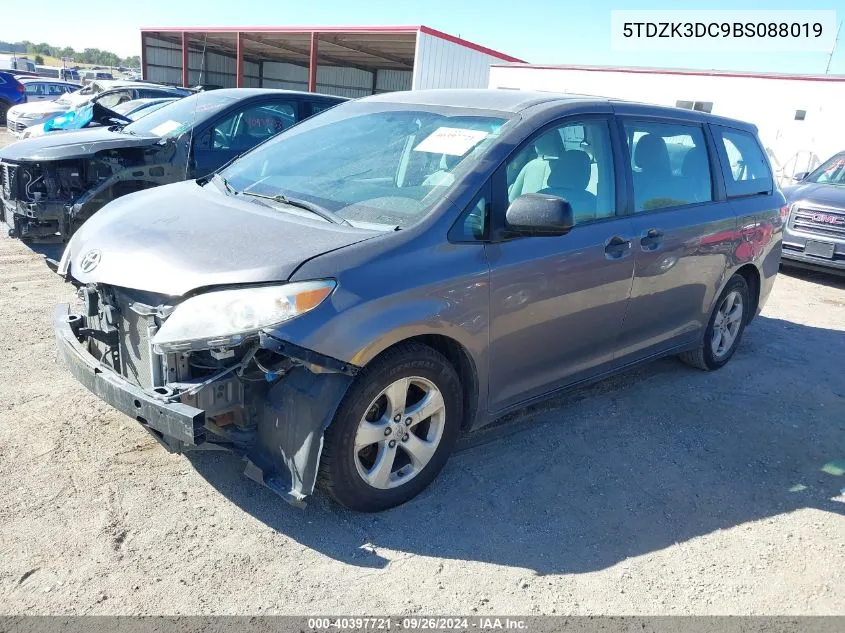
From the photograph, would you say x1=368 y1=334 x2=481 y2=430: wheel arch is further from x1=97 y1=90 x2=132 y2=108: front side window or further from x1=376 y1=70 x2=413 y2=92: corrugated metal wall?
x1=376 y1=70 x2=413 y2=92: corrugated metal wall

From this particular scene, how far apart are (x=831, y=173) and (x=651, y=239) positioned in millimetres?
7196

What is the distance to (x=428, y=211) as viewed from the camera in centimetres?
304

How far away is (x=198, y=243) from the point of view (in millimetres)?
2904

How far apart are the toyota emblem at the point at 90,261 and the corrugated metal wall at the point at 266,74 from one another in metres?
30.8

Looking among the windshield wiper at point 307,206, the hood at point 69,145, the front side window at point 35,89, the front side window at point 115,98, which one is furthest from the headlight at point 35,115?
the windshield wiper at point 307,206

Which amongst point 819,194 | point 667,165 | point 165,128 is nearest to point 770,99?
point 819,194

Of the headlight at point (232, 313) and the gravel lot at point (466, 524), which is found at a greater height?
the headlight at point (232, 313)

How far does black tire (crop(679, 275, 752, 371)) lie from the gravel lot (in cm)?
75

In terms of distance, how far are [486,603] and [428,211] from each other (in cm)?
163

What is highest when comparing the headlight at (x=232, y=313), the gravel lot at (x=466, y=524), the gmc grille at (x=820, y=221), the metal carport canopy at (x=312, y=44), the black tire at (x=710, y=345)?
the metal carport canopy at (x=312, y=44)

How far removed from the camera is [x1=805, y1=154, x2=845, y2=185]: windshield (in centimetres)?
934

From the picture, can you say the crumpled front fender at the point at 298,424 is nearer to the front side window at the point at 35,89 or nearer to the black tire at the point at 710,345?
the black tire at the point at 710,345

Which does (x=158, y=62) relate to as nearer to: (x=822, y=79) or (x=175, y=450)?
(x=822, y=79)

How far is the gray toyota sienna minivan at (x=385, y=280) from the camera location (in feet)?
8.71
